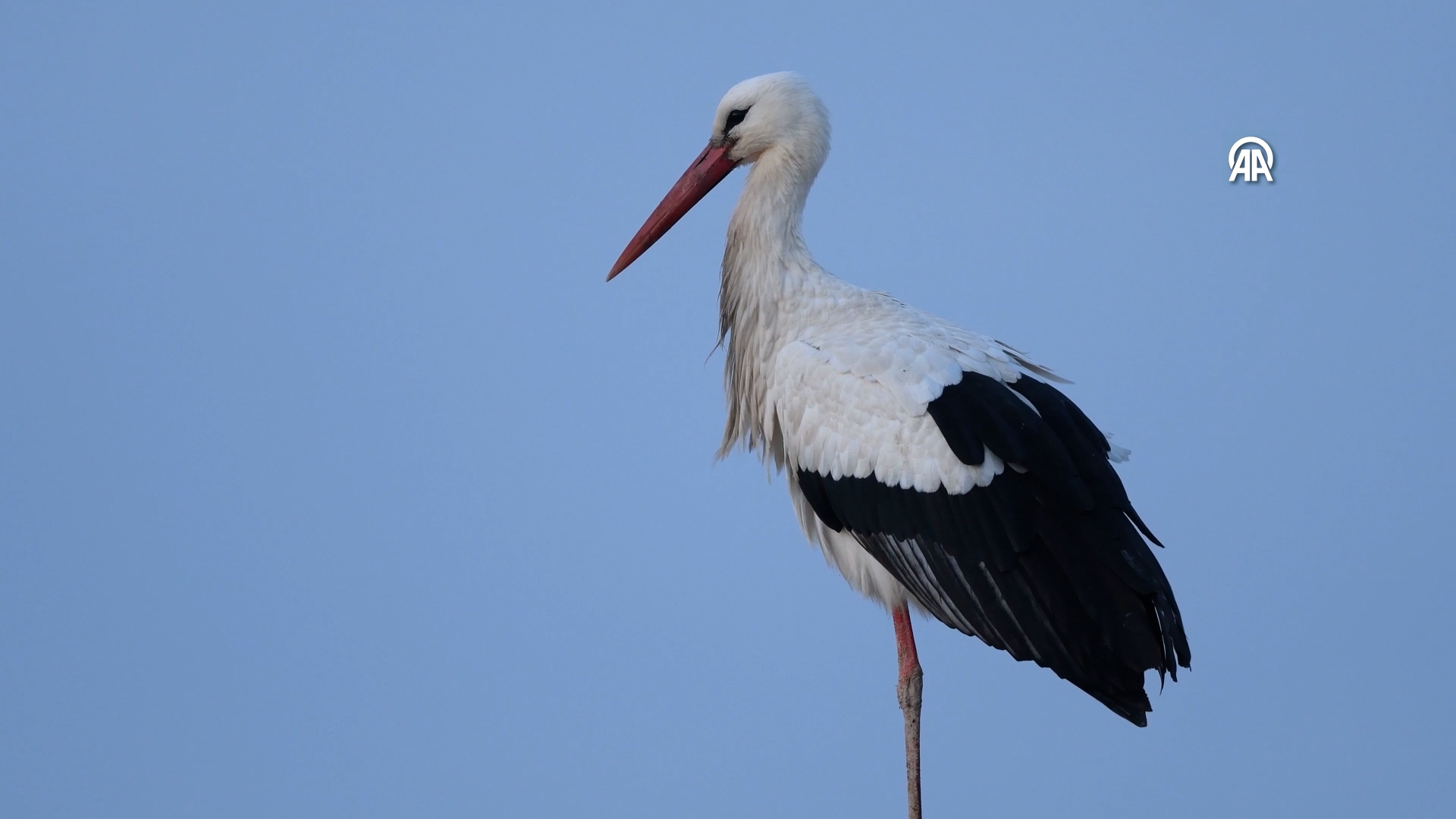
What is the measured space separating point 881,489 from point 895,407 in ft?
0.73

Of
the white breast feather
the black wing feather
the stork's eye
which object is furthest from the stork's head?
the black wing feather

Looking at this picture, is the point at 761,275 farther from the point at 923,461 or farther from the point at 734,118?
the point at 923,461

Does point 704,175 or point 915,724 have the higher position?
point 704,175

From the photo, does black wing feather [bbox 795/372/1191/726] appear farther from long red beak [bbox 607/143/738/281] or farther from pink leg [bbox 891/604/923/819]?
long red beak [bbox 607/143/738/281]

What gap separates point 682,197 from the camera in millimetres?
5664

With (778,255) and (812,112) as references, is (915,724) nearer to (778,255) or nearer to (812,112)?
(778,255)

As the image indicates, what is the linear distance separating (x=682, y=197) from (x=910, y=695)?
1.64 m

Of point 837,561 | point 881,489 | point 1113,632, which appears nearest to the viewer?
point 1113,632

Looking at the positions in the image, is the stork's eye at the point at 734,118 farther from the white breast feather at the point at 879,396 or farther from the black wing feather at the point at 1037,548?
the black wing feather at the point at 1037,548

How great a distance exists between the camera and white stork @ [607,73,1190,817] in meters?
4.65

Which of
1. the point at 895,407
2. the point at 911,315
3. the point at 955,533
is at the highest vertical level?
the point at 911,315

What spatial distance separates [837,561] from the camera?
531 cm

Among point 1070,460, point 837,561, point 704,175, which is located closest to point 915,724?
point 837,561

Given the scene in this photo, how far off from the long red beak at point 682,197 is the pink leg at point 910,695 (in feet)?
4.45
